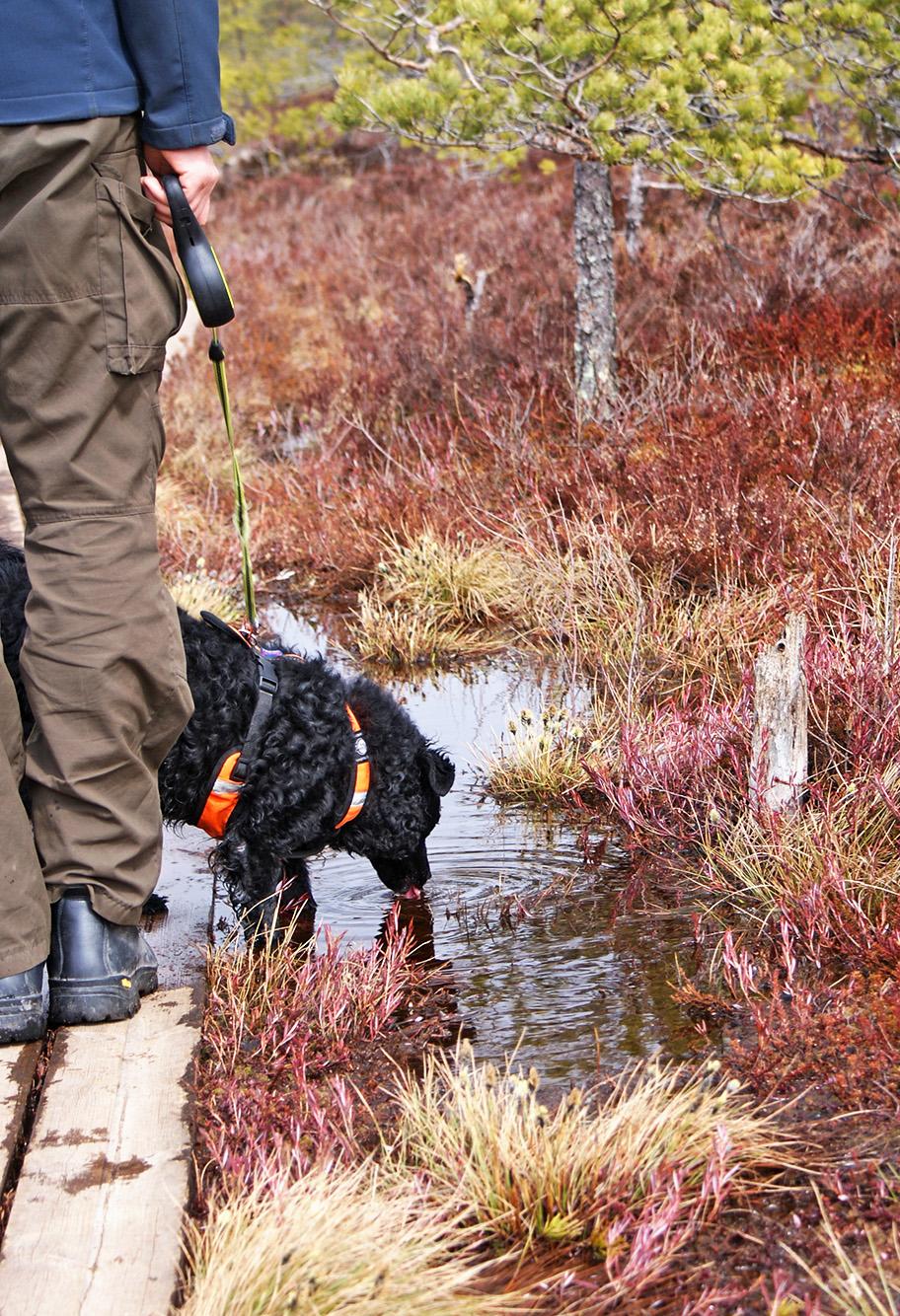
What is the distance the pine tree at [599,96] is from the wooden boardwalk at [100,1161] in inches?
182

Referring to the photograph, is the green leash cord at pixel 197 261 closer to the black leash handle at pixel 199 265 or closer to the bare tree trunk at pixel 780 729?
the black leash handle at pixel 199 265

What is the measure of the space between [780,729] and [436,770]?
969 millimetres

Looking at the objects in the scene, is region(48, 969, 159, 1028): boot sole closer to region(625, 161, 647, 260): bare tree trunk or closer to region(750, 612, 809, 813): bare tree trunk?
region(750, 612, 809, 813): bare tree trunk

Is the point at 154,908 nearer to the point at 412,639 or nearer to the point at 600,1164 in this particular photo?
the point at 600,1164

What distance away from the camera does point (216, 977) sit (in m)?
3.09

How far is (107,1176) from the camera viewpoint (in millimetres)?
2354

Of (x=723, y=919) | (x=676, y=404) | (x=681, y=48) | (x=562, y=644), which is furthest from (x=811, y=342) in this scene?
(x=723, y=919)

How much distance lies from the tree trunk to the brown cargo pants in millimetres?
4927

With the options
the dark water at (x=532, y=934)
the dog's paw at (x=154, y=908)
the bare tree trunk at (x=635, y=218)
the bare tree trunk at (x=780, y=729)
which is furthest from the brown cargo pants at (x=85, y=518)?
the bare tree trunk at (x=635, y=218)

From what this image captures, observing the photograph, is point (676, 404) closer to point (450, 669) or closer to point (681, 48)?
point (681, 48)

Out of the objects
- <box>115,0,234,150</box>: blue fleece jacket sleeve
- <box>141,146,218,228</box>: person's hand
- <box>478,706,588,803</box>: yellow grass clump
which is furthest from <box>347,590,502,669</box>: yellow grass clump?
<box>115,0,234,150</box>: blue fleece jacket sleeve

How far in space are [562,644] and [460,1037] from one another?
287 centimetres

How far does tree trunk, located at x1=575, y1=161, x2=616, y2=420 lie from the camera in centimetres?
725

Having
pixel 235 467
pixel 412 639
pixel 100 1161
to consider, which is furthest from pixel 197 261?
pixel 412 639
